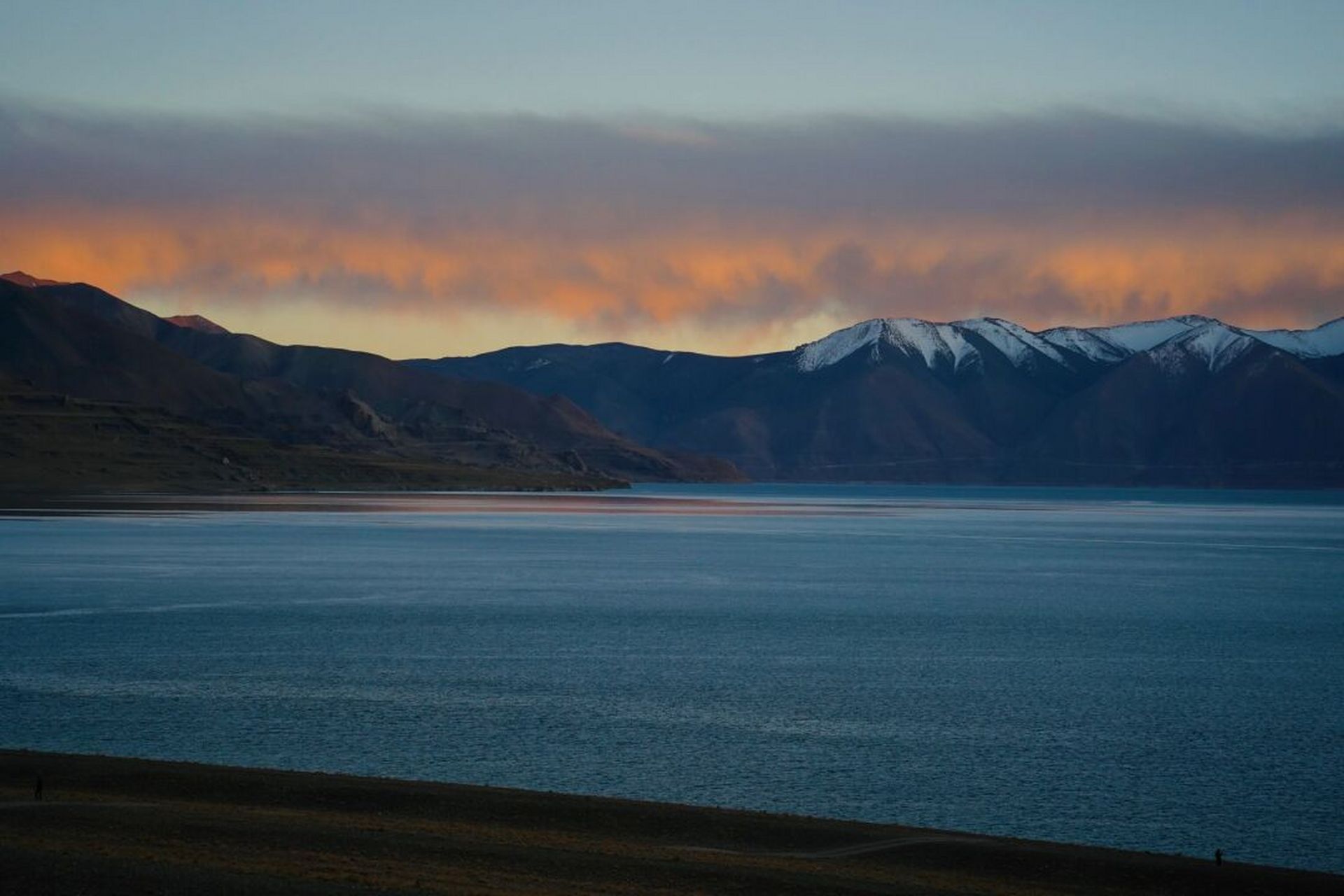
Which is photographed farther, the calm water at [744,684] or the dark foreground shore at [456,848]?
the calm water at [744,684]

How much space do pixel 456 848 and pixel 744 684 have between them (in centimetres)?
2613

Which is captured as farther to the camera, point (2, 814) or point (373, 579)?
point (373, 579)

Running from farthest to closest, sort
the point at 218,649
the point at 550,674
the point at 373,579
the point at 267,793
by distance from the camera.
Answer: the point at 373,579, the point at 218,649, the point at 550,674, the point at 267,793

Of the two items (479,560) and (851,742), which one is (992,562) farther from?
(851,742)

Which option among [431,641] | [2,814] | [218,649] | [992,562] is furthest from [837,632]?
[992,562]

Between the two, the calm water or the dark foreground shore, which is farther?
the calm water

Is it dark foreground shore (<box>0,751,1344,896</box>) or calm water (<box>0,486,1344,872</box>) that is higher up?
dark foreground shore (<box>0,751,1344,896</box>)

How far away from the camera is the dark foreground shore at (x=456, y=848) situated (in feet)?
78.2

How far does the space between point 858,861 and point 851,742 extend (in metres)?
13.7

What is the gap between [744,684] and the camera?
52.1 meters

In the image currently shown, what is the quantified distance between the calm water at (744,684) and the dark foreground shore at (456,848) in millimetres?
3389

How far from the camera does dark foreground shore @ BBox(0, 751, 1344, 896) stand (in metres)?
23.8

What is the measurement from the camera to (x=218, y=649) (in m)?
58.0

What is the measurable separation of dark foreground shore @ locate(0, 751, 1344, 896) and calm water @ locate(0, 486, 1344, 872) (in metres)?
3.39
